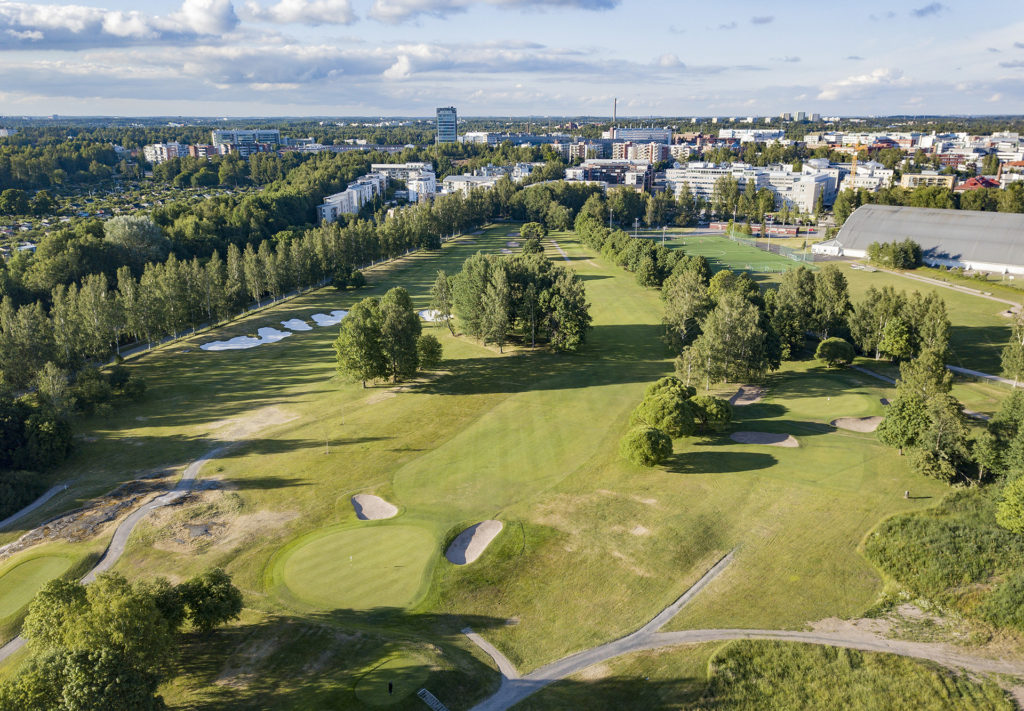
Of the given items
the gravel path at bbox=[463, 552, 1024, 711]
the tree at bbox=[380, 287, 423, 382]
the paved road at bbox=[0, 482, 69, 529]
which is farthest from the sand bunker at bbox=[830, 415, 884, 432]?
the paved road at bbox=[0, 482, 69, 529]

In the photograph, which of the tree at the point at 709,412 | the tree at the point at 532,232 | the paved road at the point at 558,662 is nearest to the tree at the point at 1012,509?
the tree at the point at 709,412

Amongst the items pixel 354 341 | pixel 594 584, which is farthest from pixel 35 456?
pixel 594 584

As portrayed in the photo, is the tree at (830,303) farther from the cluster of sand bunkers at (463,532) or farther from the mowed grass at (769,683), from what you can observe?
the cluster of sand bunkers at (463,532)

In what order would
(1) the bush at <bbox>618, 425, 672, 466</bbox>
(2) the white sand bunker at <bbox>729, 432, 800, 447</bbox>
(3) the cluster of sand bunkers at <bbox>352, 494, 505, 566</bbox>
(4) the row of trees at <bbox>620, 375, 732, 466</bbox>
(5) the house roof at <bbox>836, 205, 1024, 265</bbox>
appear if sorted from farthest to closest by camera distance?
(5) the house roof at <bbox>836, 205, 1024, 265</bbox> < (2) the white sand bunker at <bbox>729, 432, 800, 447</bbox> < (4) the row of trees at <bbox>620, 375, 732, 466</bbox> < (1) the bush at <bbox>618, 425, 672, 466</bbox> < (3) the cluster of sand bunkers at <bbox>352, 494, 505, 566</bbox>

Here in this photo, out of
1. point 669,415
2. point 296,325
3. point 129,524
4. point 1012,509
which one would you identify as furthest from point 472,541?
point 296,325

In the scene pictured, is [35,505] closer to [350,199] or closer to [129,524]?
[129,524]

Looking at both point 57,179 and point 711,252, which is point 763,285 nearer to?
point 711,252

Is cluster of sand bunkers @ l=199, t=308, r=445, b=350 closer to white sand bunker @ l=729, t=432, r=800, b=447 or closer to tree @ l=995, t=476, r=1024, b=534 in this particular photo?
white sand bunker @ l=729, t=432, r=800, b=447
